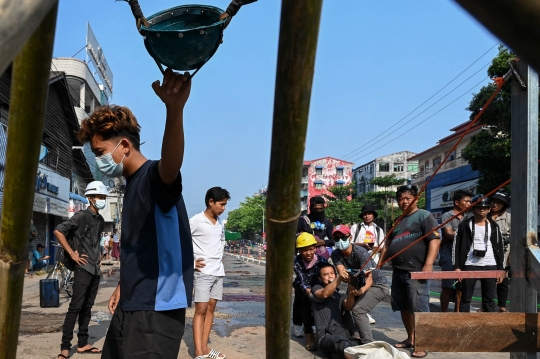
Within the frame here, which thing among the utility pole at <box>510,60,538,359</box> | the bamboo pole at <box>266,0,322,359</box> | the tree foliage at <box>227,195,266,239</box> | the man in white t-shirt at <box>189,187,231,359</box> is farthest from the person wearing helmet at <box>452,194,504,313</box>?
the tree foliage at <box>227,195,266,239</box>

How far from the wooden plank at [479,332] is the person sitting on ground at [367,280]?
2.56 metres

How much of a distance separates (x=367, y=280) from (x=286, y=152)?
5.00 m

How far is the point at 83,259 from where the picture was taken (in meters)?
5.69

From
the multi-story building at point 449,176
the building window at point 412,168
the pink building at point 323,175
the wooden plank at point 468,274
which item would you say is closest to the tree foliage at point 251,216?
the pink building at point 323,175

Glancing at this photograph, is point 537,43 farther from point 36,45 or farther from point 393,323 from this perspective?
point 393,323

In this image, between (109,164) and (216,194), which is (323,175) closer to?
(216,194)

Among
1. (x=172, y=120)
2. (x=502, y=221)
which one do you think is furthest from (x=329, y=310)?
(x=172, y=120)

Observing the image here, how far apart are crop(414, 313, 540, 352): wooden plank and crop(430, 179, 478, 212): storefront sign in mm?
38137

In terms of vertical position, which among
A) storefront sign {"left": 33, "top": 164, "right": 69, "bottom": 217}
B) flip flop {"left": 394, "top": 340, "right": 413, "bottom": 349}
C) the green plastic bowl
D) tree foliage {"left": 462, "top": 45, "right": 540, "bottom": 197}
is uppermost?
tree foliage {"left": 462, "top": 45, "right": 540, "bottom": 197}

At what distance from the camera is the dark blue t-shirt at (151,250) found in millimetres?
2490

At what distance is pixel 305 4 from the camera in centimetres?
92

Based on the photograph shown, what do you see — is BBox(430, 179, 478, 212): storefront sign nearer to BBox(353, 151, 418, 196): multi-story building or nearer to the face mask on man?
BBox(353, 151, 418, 196): multi-story building

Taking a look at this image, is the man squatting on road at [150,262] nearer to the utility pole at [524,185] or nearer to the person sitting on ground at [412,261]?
the utility pole at [524,185]

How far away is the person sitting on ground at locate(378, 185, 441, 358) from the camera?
5672mm
